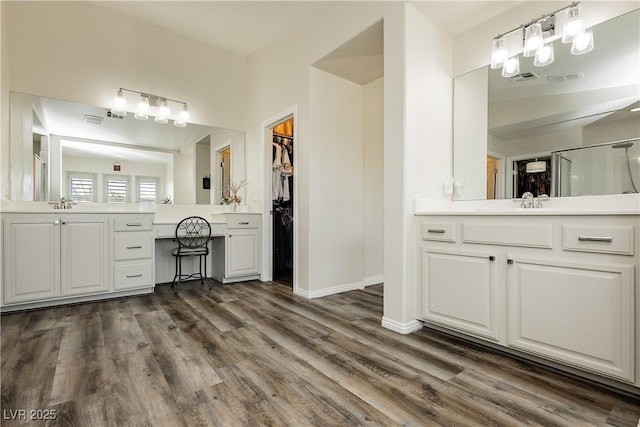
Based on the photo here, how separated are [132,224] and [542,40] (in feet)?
12.2

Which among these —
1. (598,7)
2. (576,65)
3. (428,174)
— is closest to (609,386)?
(428,174)

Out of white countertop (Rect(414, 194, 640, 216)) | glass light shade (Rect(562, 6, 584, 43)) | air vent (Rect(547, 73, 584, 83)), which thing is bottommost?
white countertop (Rect(414, 194, 640, 216))

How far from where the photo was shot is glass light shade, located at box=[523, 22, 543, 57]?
206cm

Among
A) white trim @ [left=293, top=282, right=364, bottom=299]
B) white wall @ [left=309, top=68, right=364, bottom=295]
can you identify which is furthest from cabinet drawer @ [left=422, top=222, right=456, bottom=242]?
white trim @ [left=293, top=282, right=364, bottom=299]

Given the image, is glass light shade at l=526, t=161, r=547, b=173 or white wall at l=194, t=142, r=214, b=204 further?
white wall at l=194, t=142, r=214, b=204

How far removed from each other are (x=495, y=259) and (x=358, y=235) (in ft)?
5.83

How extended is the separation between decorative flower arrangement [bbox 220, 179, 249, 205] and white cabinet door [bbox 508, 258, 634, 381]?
10.4 feet

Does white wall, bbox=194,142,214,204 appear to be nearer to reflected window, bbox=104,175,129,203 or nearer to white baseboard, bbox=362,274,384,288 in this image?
reflected window, bbox=104,175,129,203

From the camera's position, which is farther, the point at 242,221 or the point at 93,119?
the point at 242,221

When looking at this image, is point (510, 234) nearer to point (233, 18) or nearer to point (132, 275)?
point (132, 275)

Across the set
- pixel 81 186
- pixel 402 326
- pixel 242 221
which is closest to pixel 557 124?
pixel 402 326

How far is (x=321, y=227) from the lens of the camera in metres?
3.22

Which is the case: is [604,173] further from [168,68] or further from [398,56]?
[168,68]

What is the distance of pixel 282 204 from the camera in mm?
4387
